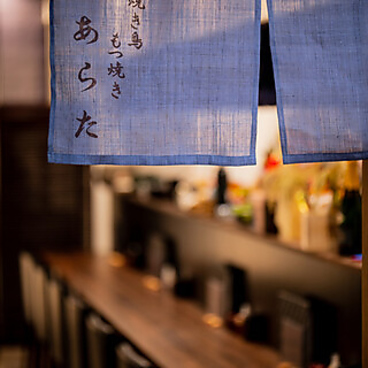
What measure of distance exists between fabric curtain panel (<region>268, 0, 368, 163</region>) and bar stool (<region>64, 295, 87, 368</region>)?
2231 mm

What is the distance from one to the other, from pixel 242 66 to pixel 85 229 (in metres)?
4.88

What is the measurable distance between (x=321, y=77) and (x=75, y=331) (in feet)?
8.14

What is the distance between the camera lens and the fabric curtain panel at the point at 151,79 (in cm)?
155

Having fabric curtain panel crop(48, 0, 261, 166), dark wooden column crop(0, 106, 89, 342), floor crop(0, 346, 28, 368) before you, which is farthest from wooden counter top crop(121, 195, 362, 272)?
floor crop(0, 346, 28, 368)

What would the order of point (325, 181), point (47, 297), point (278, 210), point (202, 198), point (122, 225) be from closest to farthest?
1. point (325, 181)
2. point (278, 210)
3. point (202, 198)
4. point (47, 297)
5. point (122, 225)

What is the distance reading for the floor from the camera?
5.31 metres

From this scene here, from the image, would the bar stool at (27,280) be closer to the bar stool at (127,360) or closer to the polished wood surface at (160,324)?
the polished wood surface at (160,324)

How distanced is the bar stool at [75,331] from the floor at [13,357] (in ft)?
6.38

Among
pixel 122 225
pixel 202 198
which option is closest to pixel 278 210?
pixel 202 198

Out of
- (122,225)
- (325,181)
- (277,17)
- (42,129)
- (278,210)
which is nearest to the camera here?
(277,17)

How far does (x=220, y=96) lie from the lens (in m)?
1.58

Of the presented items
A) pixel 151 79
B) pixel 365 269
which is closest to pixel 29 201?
pixel 151 79

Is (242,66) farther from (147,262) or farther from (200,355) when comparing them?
(147,262)

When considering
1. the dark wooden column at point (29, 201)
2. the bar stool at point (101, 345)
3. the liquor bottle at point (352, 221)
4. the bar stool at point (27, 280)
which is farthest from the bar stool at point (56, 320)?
the liquor bottle at point (352, 221)
